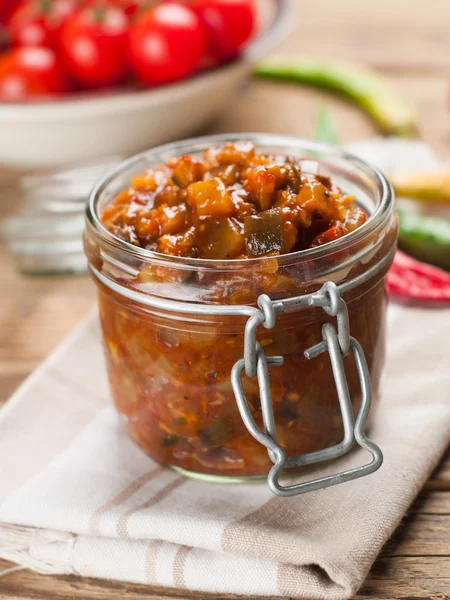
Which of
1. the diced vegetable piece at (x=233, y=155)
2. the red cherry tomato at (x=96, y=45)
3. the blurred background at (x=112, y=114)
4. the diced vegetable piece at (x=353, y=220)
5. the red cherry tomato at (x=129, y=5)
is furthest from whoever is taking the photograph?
the red cherry tomato at (x=129, y=5)

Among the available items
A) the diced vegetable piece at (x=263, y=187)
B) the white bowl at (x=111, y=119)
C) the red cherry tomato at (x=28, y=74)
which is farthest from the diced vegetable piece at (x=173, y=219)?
the red cherry tomato at (x=28, y=74)

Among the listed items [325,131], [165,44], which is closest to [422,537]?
[325,131]

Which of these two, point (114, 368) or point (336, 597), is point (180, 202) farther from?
point (336, 597)

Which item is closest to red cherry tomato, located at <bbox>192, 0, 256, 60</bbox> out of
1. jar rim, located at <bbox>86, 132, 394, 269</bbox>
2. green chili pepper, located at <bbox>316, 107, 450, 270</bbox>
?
green chili pepper, located at <bbox>316, 107, 450, 270</bbox>

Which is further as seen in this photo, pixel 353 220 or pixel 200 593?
pixel 353 220

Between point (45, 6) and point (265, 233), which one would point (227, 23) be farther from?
point (265, 233)

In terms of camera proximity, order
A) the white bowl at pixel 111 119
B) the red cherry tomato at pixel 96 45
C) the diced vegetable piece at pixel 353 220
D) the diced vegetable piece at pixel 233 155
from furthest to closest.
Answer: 1. the red cherry tomato at pixel 96 45
2. the white bowl at pixel 111 119
3. the diced vegetable piece at pixel 233 155
4. the diced vegetable piece at pixel 353 220

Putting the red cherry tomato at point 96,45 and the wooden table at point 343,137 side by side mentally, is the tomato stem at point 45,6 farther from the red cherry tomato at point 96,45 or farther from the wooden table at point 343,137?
the wooden table at point 343,137
